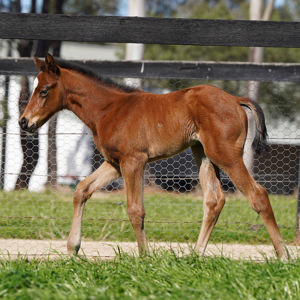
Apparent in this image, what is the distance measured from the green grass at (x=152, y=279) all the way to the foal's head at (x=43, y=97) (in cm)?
124

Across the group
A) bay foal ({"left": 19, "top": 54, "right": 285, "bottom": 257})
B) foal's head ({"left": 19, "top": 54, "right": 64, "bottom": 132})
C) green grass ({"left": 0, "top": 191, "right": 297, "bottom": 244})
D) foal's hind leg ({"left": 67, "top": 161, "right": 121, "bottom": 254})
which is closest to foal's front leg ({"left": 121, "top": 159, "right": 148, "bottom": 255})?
bay foal ({"left": 19, "top": 54, "right": 285, "bottom": 257})

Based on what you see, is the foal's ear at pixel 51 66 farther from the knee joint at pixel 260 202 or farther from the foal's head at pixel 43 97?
the knee joint at pixel 260 202

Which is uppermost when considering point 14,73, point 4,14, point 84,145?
point 4,14

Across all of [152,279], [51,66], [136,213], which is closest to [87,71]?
[51,66]

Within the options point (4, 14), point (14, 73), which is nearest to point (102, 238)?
point (14, 73)

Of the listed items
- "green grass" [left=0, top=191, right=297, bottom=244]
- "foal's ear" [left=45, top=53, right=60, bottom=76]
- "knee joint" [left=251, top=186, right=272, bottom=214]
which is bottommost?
"green grass" [left=0, top=191, right=297, bottom=244]

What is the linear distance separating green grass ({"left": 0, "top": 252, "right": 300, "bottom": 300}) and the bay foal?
63 centimetres

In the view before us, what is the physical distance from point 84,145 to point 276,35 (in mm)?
6161

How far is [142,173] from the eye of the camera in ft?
12.8

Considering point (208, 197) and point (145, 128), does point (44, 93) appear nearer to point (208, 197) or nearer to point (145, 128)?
point (145, 128)

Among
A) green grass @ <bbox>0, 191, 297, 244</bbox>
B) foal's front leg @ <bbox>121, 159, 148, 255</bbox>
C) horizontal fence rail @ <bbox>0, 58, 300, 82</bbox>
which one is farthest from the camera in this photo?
green grass @ <bbox>0, 191, 297, 244</bbox>

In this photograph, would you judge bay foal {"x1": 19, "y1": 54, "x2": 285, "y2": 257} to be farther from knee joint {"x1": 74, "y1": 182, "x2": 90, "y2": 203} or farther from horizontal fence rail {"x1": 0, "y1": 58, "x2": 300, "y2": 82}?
horizontal fence rail {"x1": 0, "y1": 58, "x2": 300, "y2": 82}

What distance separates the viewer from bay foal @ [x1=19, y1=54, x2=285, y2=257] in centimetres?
378

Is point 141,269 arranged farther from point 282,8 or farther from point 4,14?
point 282,8
